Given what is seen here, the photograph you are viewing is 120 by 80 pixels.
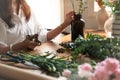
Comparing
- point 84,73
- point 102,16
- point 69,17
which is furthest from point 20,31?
point 84,73

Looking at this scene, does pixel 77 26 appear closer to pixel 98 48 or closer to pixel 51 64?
pixel 98 48

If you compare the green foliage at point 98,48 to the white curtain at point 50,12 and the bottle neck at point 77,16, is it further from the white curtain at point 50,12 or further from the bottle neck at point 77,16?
the white curtain at point 50,12

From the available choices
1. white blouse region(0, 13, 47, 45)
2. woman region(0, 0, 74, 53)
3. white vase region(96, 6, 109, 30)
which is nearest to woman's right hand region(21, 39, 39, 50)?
woman region(0, 0, 74, 53)

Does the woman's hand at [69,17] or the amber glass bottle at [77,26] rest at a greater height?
the woman's hand at [69,17]

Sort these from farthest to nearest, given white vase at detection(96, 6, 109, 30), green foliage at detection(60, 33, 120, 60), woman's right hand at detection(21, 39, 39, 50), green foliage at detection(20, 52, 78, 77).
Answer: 1. white vase at detection(96, 6, 109, 30)
2. woman's right hand at detection(21, 39, 39, 50)
3. green foliage at detection(60, 33, 120, 60)
4. green foliage at detection(20, 52, 78, 77)

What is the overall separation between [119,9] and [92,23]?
811mm

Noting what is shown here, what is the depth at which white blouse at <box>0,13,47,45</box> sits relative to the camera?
1.59 m

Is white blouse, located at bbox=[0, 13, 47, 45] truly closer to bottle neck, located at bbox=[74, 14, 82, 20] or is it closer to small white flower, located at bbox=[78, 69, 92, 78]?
bottle neck, located at bbox=[74, 14, 82, 20]

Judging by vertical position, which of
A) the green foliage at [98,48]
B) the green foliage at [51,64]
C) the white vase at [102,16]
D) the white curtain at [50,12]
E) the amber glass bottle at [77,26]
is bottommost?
the green foliage at [51,64]

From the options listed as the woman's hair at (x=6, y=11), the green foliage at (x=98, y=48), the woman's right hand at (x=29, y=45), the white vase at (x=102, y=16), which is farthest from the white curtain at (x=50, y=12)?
the green foliage at (x=98, y=48)

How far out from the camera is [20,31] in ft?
5.49

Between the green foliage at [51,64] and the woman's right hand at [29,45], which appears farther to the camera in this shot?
the woman's right hand at [29,45]

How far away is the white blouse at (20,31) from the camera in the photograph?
159cm

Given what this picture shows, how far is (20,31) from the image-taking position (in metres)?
1.67
